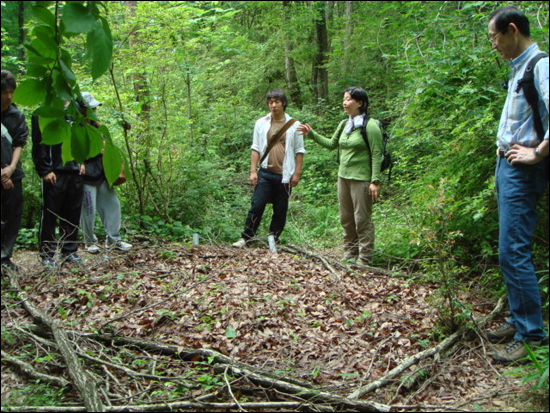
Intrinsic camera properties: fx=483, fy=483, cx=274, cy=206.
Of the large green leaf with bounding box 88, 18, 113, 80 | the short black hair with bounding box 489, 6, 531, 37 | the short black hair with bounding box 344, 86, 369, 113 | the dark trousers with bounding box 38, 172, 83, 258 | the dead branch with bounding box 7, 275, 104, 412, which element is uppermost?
the short black hair with bounding box 489, 6, 531, 37

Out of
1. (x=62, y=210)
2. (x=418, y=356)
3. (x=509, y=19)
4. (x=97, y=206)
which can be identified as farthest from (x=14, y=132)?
(x=509, y=19)

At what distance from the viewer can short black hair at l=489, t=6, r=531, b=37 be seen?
313 centimetres

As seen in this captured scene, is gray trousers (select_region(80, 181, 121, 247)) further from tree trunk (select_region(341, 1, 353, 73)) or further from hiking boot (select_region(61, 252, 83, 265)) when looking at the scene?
tree trunk (select_region(341, 1, 353, 73))

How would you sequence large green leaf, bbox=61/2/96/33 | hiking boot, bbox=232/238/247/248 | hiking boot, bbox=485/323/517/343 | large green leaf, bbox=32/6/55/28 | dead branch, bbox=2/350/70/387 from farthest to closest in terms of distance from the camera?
hiking boot, bbox=232/238/247/248, hiking boot, bbox=485/323/517/343, dead branch, bbox=2/350/70/387, large green leaf, bbox=32/6/55/28, large green leaf, bbox=61/2/96/33

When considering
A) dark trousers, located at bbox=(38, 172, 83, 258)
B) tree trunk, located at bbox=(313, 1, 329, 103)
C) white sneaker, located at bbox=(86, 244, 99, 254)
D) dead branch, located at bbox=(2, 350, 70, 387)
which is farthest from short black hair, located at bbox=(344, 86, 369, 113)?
tree trunk, located at bbox=(313, 1, 329, 103)

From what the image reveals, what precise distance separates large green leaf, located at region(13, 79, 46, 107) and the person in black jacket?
4.10 meters

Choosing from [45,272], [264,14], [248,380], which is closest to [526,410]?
[248,380]

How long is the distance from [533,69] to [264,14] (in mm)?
15219

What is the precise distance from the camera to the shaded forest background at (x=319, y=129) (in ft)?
15.3

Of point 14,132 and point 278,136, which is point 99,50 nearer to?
point 14,132

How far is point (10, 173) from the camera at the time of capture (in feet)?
16.5

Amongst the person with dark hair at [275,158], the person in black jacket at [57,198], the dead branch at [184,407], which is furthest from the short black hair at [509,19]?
the person in black jacket at [57,198]

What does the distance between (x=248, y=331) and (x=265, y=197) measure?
2.97 m

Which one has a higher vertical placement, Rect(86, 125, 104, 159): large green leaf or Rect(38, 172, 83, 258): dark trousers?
Rect(86, 125, 104, 159): large green leaf
